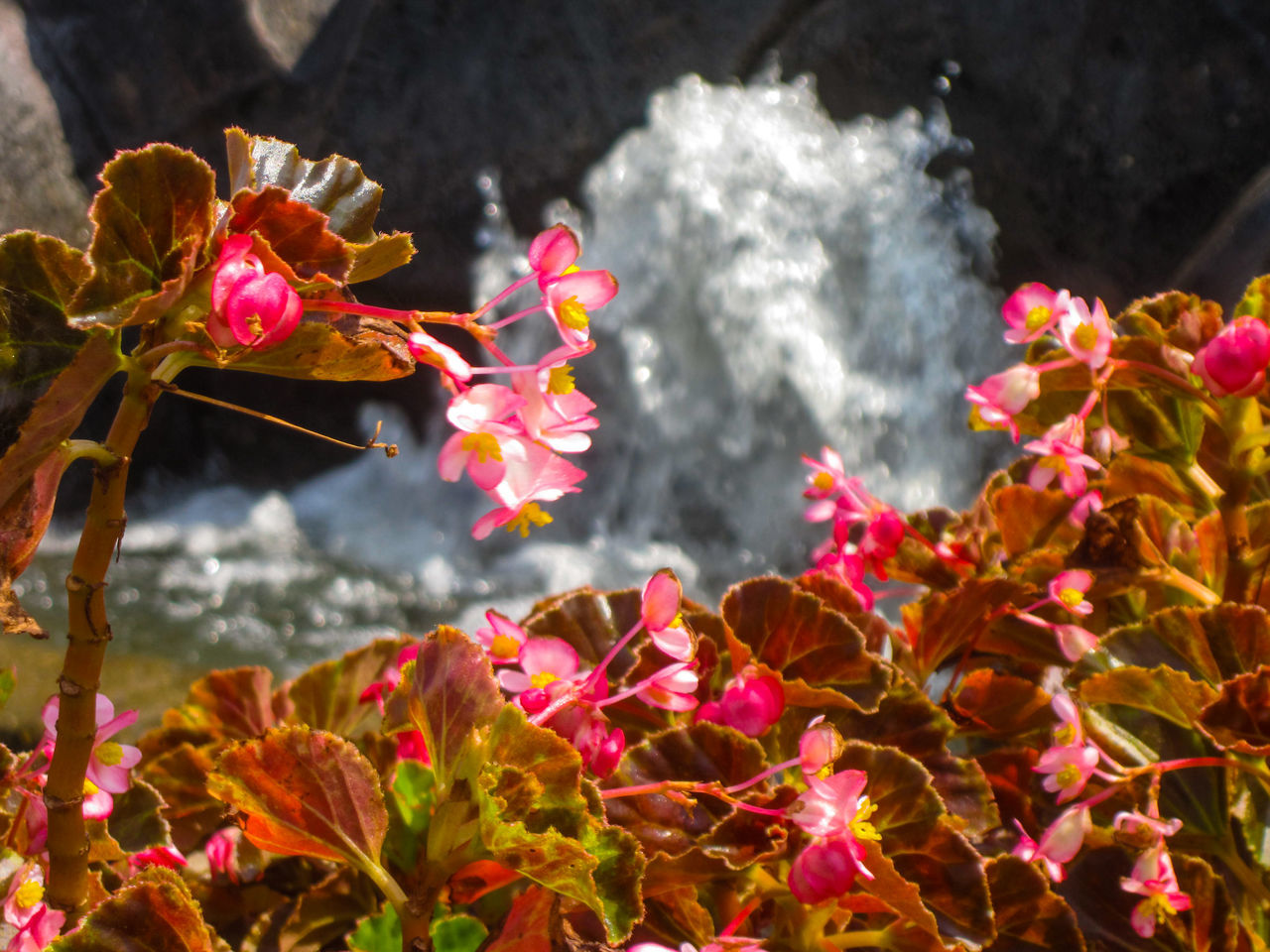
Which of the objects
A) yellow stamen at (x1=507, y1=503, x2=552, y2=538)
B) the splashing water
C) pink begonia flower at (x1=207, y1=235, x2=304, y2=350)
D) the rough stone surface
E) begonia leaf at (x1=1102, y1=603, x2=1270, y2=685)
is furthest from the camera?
the splashing water

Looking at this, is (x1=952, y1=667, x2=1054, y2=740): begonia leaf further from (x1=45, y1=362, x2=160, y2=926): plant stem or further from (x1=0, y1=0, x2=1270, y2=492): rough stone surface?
(x1=0, y1=0, x2=1270, y2=492): rough stone surface

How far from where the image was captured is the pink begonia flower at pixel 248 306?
28 cm

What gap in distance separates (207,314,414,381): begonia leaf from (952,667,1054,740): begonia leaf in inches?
13.2

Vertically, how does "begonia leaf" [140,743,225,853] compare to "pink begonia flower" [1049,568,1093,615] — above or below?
below

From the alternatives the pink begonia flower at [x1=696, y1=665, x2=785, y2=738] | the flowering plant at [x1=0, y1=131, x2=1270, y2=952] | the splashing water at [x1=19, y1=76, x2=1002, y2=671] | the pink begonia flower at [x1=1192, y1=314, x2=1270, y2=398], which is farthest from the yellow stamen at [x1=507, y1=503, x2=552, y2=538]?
the splashing water at [x1=19, y1=76, x2=1002, y2=671]

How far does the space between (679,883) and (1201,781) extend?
0.91ft

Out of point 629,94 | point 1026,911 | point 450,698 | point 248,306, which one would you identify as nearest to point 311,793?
point 450,698

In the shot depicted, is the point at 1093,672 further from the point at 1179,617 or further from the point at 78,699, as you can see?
the point at 78,699

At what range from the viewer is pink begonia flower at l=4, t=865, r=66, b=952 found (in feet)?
1.11

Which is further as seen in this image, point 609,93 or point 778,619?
point 609,93

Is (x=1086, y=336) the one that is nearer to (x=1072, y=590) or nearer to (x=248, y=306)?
(x=1072, y=590)

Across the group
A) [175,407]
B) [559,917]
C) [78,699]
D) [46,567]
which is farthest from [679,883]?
[175,407]

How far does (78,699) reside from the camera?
312 mm

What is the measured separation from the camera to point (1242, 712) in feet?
1.47
